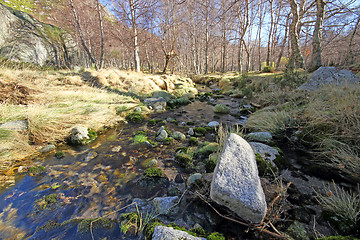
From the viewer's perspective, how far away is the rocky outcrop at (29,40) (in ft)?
24.6

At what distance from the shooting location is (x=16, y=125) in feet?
11.0

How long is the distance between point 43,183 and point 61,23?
77.7ft

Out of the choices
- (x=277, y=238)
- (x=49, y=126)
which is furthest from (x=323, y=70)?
(x=49, y=126)

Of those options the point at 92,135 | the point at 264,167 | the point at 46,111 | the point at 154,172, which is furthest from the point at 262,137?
the point at 46,111

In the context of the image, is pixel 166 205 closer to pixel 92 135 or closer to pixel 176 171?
pixel 176 171

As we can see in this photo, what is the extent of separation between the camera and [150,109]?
729 cm

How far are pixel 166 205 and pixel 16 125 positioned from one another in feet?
13.1

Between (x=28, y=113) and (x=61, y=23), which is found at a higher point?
(x=61, y=23)

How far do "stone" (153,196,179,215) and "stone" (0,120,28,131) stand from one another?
3.70 meters

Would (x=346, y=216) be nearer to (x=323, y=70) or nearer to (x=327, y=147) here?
(x=327, y=147)

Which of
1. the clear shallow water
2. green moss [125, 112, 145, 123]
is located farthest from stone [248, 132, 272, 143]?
green moss [125, 112, 145, 123]

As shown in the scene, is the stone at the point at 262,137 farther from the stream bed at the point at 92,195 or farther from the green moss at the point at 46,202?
the green moss at the point at 46,202

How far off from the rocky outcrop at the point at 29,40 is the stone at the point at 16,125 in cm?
682

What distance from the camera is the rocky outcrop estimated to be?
750 centimetres
